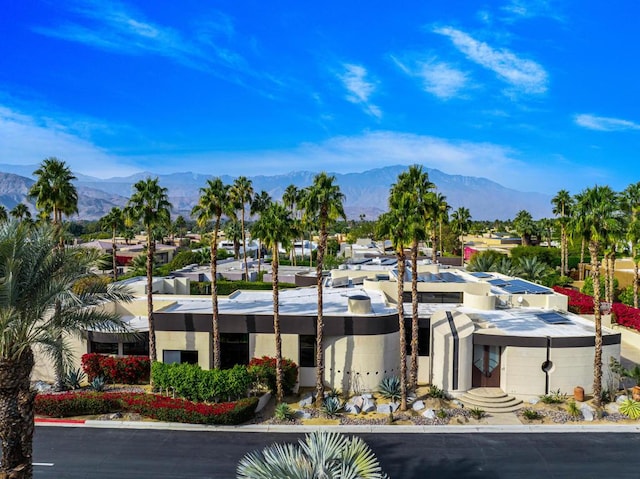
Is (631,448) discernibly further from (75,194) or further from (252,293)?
(75,194)

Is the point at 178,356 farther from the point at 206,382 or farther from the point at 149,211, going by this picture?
the point at 149,211

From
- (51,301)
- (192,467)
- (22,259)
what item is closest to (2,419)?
(51,301)

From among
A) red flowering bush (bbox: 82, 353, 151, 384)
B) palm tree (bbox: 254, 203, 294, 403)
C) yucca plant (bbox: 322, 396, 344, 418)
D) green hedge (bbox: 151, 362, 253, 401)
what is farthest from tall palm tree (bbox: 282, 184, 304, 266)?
red flowering bush (bbox: 82, 353, 151, 384)

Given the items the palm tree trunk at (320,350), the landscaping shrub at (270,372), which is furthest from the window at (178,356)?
the palm tree trunk at (320,350)

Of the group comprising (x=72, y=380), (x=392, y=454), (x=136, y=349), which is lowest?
(x=392, y=454)

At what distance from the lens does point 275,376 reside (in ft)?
81.5

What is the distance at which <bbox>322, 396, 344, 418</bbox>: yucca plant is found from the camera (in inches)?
904

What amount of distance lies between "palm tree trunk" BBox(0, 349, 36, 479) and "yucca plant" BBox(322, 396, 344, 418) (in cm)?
1316

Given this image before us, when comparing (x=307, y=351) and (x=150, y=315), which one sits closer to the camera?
(x=150, y=315)

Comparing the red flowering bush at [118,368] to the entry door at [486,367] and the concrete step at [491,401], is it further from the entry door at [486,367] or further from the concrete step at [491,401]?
the entry door at [486,367]

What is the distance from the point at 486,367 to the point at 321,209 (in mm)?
12694

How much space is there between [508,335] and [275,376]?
502 inches

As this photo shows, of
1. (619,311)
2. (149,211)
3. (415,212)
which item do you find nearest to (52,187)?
(149,211)

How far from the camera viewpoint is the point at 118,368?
26391 mm
